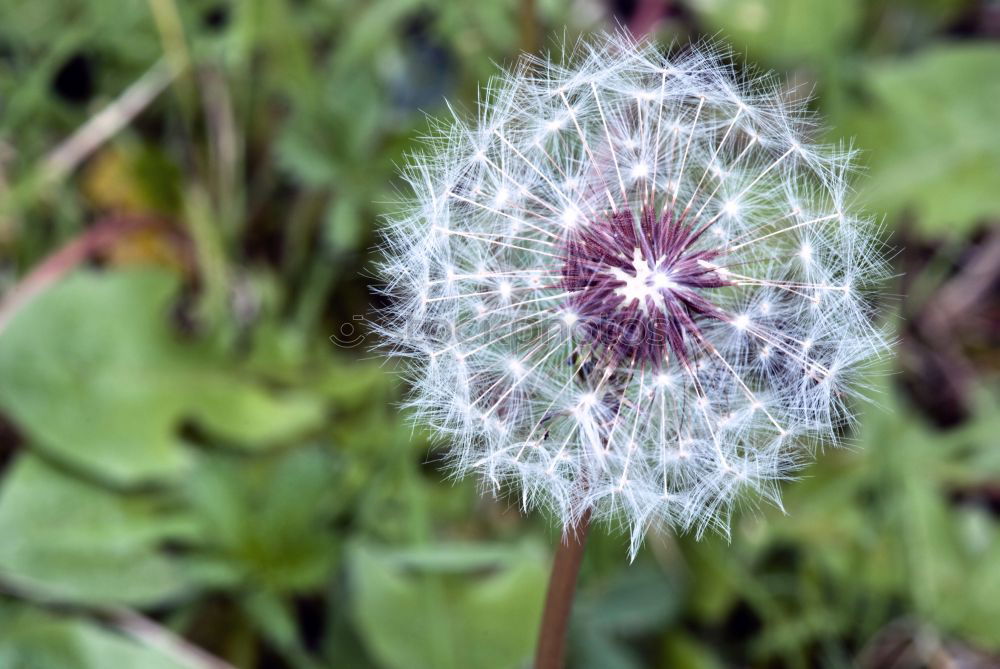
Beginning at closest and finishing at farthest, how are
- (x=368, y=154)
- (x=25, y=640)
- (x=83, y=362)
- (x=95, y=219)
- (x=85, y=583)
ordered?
(x=25, y=640), (x=85, y=583), (x=83, y=362), (x=368, y=154), (x=95, y=219)

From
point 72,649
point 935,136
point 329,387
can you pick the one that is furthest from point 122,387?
point 935,136

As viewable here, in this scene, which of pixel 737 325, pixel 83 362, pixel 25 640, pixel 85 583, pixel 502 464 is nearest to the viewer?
pixel 502 464

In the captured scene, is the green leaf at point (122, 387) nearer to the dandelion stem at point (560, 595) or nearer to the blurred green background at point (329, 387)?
the blurred green background at point (329, 387)

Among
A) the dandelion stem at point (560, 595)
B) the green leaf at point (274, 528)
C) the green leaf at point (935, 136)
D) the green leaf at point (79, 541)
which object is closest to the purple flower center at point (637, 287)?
the dandelion stem at point (560, 595)

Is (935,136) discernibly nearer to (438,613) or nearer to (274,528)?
(438,613)

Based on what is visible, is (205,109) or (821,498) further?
(205,109)

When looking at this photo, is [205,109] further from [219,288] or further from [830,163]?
[830,163]

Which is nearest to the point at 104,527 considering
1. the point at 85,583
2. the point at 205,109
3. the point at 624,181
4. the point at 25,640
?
the point at 85,583
